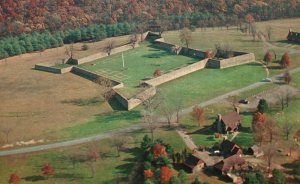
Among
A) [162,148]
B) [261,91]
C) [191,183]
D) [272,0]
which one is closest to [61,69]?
[261,91]

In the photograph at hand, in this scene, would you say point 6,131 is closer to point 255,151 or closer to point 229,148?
point 229,148

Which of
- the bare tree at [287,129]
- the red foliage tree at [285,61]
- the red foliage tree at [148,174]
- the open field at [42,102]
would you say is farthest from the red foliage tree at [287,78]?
the red foliage tree at [148,174]

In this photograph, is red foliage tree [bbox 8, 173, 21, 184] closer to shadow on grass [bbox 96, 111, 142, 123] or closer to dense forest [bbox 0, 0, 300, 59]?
shadow on grass [bbox 96, 111, 142, 123]

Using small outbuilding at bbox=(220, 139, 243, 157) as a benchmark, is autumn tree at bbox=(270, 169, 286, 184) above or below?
below

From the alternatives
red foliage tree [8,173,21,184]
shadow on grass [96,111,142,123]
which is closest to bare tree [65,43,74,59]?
shadow on grass [96,111,142,123]

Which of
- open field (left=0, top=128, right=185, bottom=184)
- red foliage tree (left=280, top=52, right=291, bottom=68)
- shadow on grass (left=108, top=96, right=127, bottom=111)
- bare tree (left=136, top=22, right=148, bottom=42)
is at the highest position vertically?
bare tree (left=136, top=22, right=148, bottom=42)

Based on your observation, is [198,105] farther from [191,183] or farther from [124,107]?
[191,183]
